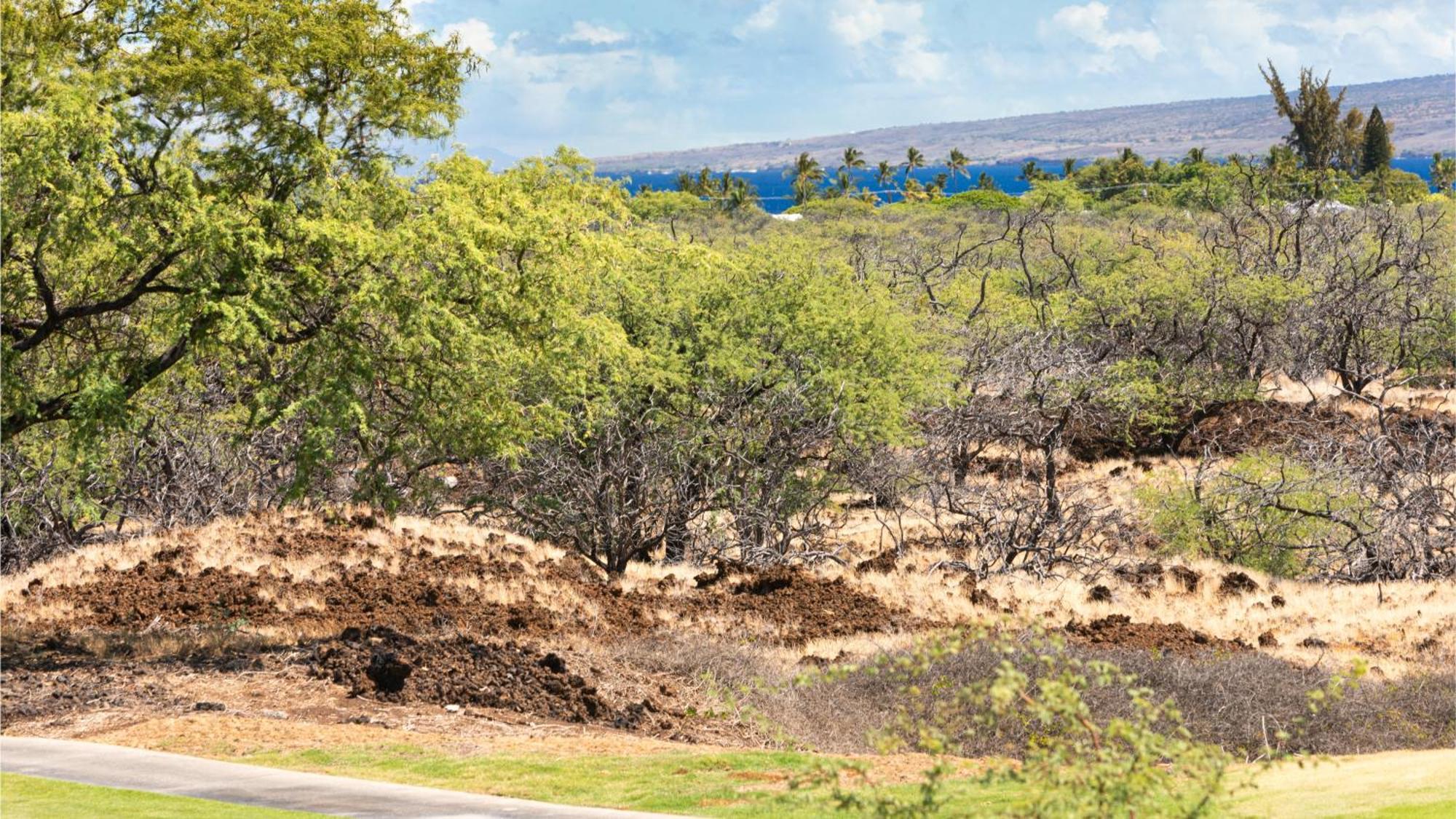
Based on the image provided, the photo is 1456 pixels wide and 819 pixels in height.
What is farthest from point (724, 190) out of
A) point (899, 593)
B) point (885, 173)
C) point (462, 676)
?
point (462, 676)

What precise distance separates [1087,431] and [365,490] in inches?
890

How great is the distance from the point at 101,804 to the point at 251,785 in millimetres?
1228

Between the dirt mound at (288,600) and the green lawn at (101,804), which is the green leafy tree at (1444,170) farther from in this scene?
the green lawn at (101,804)

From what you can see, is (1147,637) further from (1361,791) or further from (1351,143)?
(1351,143)

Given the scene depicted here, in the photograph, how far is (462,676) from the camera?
1459 centimetres

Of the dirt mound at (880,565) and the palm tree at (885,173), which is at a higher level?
the palm tree at (885,173)

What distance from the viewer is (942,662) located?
14688 millimetres

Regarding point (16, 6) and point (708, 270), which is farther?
point (708, 270)

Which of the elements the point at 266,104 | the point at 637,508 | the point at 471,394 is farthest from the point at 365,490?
the point at 637,508

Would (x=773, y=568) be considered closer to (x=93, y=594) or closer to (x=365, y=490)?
(x=365, y=490)

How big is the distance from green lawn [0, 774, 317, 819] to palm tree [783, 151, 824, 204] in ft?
436

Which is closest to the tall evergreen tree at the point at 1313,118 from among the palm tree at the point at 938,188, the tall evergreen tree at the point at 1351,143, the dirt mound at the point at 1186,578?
the tall evergreen tree at the point at 1351,143

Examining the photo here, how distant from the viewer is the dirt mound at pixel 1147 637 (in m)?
16.5

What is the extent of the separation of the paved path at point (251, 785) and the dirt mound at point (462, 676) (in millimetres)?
3156
